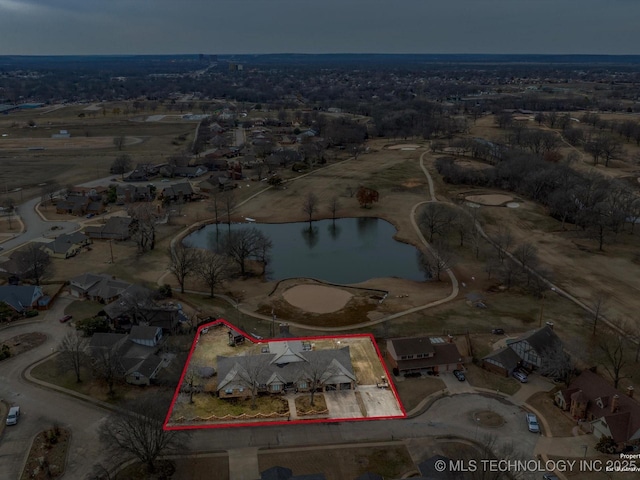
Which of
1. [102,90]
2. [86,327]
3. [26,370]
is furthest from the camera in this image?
[102,90]

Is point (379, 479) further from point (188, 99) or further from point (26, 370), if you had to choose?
point (188, 99)

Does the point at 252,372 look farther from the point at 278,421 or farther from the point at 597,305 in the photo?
the point at 597,305

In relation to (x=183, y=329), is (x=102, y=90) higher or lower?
higher

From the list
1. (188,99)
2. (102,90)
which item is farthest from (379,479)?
(102,90)

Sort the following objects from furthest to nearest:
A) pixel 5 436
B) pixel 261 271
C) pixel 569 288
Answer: pixel 261 271 → pixel 569 288 → pixel 5 436

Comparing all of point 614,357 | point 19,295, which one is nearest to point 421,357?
point 614,357
